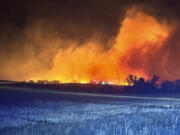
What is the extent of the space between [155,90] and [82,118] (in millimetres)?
41830

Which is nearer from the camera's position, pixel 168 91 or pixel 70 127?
pixel 70 127

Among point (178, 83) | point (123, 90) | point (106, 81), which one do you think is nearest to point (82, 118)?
point (123, 90)

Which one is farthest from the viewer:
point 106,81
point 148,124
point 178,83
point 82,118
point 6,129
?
point 106,81

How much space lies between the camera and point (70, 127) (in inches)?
575

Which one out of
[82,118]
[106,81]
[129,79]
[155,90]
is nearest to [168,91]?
[155,90]

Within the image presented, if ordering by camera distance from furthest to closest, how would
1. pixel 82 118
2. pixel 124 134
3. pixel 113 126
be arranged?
pixel 82 118 < pixel 113 126 < pixel 124 134

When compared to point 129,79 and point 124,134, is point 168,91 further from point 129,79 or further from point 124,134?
point 124,134

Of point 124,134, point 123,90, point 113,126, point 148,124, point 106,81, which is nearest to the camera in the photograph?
point 124,134

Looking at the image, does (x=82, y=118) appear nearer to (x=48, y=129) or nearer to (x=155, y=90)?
(x=48, y=129)

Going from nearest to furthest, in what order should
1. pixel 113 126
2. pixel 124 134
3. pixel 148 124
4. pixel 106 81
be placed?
pixel 124 134, pixel 113 126, pixel 148 124, pixel 106 81

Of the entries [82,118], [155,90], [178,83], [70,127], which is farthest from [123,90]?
[70,127]

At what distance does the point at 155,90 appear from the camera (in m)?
57.2

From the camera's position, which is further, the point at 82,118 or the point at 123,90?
the point at 123,90

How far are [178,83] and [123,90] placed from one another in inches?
607
